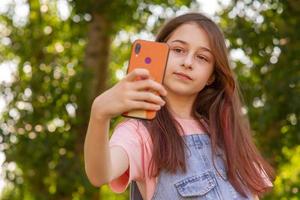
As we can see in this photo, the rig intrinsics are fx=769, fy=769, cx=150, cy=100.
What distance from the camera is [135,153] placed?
2.08 m

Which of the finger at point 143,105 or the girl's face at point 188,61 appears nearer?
the finger at point 143,105

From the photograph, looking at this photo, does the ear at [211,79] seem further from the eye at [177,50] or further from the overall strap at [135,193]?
the overall strap at [135,193]

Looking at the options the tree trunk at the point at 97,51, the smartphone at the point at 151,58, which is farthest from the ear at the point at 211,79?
the tree trunk at the point at 97,51

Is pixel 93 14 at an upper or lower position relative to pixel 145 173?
upper

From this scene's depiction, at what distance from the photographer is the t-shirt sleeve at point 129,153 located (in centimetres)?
205

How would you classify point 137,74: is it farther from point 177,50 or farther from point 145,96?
point 177,50

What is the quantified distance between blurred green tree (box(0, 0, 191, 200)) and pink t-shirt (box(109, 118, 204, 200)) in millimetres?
3102

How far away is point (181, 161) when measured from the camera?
217 cm

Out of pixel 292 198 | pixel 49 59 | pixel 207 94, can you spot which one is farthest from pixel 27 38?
pixel 207 94

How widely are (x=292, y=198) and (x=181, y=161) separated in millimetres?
3468

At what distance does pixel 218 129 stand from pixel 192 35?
303 millimetres

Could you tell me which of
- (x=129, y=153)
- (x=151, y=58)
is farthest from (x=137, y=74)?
(x=129, y=153)

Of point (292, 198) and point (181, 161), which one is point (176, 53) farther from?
point (292, 198)

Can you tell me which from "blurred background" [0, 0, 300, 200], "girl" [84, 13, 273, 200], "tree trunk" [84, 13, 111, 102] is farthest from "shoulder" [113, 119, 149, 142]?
"tree trunk" [84, 13, 111, 102]
